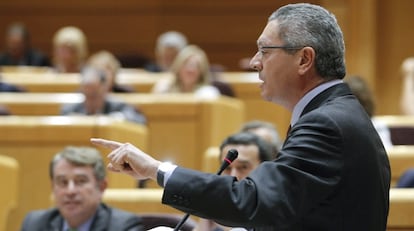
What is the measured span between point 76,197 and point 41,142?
975 millimetres

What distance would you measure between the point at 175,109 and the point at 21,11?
16.0ft

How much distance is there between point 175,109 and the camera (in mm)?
5309

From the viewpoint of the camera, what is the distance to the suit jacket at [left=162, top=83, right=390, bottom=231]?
5.97 ft

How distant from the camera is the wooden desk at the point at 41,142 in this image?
15.0 feet

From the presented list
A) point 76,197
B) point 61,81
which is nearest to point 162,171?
point 76,197

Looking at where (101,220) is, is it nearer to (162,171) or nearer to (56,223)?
(56,223)

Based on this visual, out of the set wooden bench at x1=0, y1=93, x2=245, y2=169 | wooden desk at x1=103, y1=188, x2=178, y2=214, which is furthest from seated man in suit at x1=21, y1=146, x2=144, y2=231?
wooden bench at x1=0, y1=93, x2=245, y2=169

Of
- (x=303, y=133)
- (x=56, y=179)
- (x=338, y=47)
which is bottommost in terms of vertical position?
(x=56, y=179)

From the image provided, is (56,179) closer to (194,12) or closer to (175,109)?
(175,109)

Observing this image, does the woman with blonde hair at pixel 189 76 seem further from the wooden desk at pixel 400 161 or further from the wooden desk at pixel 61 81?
the wooden desk at pixel 400 161

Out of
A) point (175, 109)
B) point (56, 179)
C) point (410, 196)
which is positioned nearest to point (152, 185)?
point (175, 109)

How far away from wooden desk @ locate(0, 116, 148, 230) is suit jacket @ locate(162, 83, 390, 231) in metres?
2.72

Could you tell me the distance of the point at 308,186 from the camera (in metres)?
1.83

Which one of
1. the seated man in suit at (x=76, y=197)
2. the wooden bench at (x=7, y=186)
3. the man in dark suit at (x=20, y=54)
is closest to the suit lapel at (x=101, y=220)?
the seated man in suit at (x=76, y=197)
